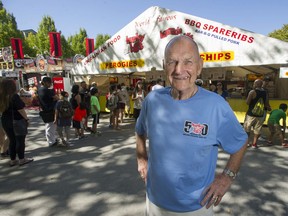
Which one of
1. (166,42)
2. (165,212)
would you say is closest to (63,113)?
(166,42)

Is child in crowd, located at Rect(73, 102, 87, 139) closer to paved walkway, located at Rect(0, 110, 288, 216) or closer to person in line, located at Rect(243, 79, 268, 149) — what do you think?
paved walkway, located at Rect(0, 110, 288, 216)

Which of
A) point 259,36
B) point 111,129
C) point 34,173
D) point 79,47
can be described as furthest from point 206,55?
point 79,47

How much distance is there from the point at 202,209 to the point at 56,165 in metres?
4.32

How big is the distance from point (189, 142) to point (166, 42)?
7.27m

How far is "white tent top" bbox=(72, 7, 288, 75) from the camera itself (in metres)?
6.77

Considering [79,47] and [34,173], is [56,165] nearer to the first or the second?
[34,173]

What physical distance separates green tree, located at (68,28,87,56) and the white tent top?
159ft

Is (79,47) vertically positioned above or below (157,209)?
above

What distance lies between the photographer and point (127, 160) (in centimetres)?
525

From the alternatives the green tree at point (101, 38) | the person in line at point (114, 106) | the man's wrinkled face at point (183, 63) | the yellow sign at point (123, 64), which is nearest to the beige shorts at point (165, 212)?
the man's wrinkled face at point (183, 63)

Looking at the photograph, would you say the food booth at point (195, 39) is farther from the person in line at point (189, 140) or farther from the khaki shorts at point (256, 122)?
the person in line at point (189, 140)

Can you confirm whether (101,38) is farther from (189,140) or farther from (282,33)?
(189,140)

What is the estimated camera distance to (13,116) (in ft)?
15.5

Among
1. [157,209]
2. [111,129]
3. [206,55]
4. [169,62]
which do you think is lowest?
[111,129]
